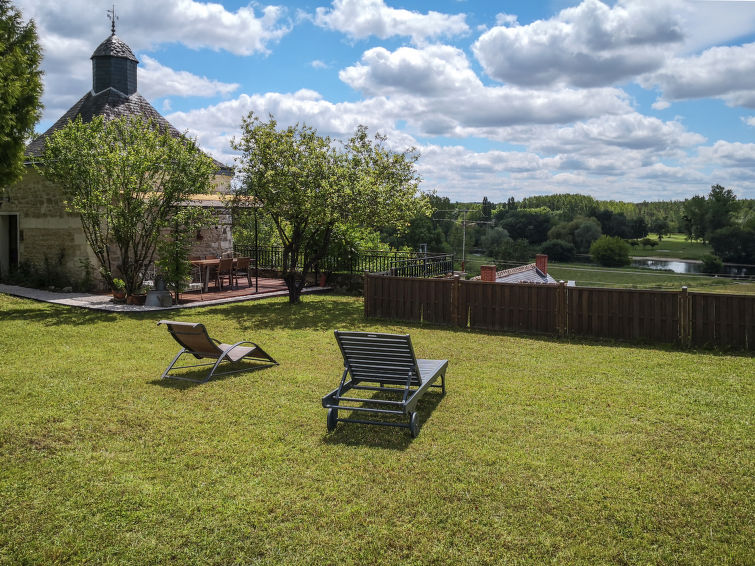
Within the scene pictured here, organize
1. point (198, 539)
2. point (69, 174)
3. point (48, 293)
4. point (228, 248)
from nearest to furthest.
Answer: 1. point (198, 539)
2. point (69, 174)
3. point (48, 293)
4. point (228, 248)

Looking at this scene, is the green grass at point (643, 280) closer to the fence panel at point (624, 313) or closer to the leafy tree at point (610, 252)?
the leafy tree at point (610, 252)

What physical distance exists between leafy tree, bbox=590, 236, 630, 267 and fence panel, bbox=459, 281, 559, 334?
8032cm

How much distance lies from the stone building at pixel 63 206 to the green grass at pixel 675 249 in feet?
266


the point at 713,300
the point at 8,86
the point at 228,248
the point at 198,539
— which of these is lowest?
the point at 198,539

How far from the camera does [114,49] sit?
2020 cm

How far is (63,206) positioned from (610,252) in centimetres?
8266

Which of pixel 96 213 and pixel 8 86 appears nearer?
pixel 8 86

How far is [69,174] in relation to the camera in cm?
1387

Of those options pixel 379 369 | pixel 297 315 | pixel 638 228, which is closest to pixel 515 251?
pixel 638 228

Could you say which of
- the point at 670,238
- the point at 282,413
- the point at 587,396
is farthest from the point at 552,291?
the point at 670,238

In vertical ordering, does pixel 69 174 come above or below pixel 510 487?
above

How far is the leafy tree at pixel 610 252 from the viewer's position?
8600 centimetres

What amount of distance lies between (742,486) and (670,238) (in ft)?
349

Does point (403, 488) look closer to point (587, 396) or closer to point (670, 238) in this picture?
point (587, 396)
